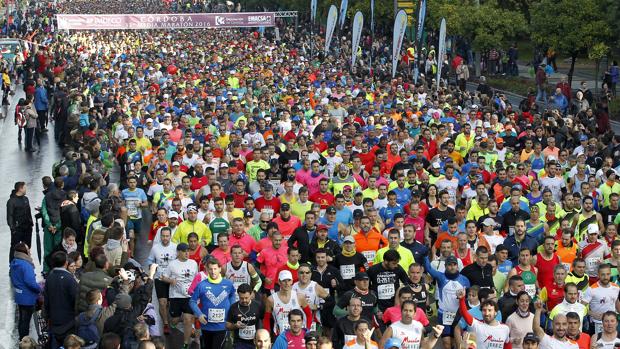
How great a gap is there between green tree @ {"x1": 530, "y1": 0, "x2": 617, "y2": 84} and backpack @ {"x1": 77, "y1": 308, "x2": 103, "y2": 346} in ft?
89.8

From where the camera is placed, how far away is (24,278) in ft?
49.2

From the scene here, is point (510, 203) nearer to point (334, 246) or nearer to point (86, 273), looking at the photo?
point (334, 246)

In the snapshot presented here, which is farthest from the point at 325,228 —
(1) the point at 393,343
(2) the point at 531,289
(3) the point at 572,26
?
(3) the point at 572,26

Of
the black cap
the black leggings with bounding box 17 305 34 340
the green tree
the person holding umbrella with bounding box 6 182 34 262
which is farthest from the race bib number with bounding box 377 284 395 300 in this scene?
the green tree

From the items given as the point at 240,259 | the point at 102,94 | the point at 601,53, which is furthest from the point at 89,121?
the point at 601,53

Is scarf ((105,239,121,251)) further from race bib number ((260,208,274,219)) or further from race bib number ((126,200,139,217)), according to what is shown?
race bib number ((126,200,139,217))

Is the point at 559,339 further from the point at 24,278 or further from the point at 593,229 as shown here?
the point at 24,278

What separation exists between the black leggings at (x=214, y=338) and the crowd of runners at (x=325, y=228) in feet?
0.08

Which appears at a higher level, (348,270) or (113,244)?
(113,244)

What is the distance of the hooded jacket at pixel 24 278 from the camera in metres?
15.0

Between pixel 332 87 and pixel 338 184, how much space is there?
1431 centimetres

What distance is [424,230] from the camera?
58.0ft

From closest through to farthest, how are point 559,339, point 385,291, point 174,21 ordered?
point 559,339 → point 385,291 → point 174,21

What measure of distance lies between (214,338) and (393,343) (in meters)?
2.65
